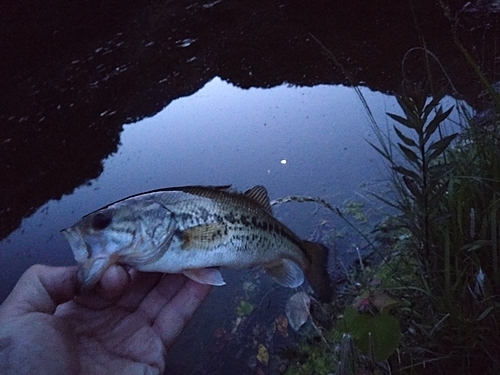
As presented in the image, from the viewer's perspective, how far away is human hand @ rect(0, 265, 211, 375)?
220 centimetres

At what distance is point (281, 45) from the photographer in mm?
9219

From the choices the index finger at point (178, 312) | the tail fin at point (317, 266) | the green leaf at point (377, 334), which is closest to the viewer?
the green leaf at point (377, 334)

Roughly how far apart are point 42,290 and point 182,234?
699 millimetres

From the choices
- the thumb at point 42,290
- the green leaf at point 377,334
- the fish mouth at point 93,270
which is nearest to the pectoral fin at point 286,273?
the green leaf at point 377,334

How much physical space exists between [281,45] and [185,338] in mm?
6344

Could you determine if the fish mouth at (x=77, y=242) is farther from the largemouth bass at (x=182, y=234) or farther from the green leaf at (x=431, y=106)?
the green leaf at (x=431, y=106)

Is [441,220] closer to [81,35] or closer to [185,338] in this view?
[185,338]

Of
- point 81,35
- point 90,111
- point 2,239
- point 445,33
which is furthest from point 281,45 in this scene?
point 2,239

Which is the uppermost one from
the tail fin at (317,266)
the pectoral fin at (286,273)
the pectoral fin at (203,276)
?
the pectoral fin at (203,276)

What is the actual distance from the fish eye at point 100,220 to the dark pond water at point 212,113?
1960mm

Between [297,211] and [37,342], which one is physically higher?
[37,342]

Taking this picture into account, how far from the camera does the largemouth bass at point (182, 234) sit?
7.84 ft

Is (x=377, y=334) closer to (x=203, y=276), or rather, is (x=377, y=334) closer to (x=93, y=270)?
(x=203, y=276)

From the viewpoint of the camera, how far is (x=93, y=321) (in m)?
2.62
